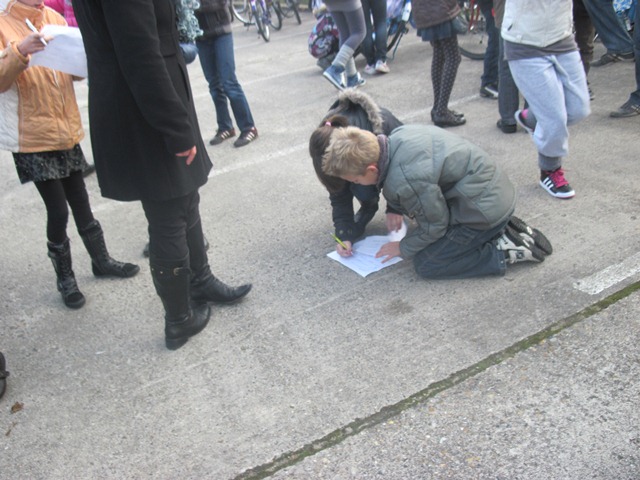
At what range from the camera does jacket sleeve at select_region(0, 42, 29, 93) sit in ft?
9.20

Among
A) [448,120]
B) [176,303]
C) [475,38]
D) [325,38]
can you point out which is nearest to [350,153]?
[176,303]

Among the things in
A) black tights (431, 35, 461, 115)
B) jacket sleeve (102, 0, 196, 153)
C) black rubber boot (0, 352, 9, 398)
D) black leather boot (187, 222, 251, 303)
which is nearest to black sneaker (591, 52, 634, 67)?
black tights (431, 35, 461, 115)

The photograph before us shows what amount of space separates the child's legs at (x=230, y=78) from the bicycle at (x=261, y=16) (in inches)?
241

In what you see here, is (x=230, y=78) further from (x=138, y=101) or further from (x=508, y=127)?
(x=138, y=101)

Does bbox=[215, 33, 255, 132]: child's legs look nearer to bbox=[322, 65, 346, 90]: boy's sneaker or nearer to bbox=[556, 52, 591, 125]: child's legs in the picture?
bbox=[322, 65, 346, 90]: boy's sneaker

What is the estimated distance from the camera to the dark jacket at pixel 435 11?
5215 millimetres

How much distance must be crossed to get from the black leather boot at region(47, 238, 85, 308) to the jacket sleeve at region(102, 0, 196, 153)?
130cm

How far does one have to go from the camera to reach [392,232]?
369cm

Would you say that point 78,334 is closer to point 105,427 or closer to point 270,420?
point 105,427

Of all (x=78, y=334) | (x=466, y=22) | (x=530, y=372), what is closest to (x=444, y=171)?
(x=530, y=372)

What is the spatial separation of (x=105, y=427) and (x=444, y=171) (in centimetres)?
189

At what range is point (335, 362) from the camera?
9.21 ft

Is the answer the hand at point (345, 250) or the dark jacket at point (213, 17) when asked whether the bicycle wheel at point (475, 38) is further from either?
the hand at point (345, 250)

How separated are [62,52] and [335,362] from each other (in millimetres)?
1860
